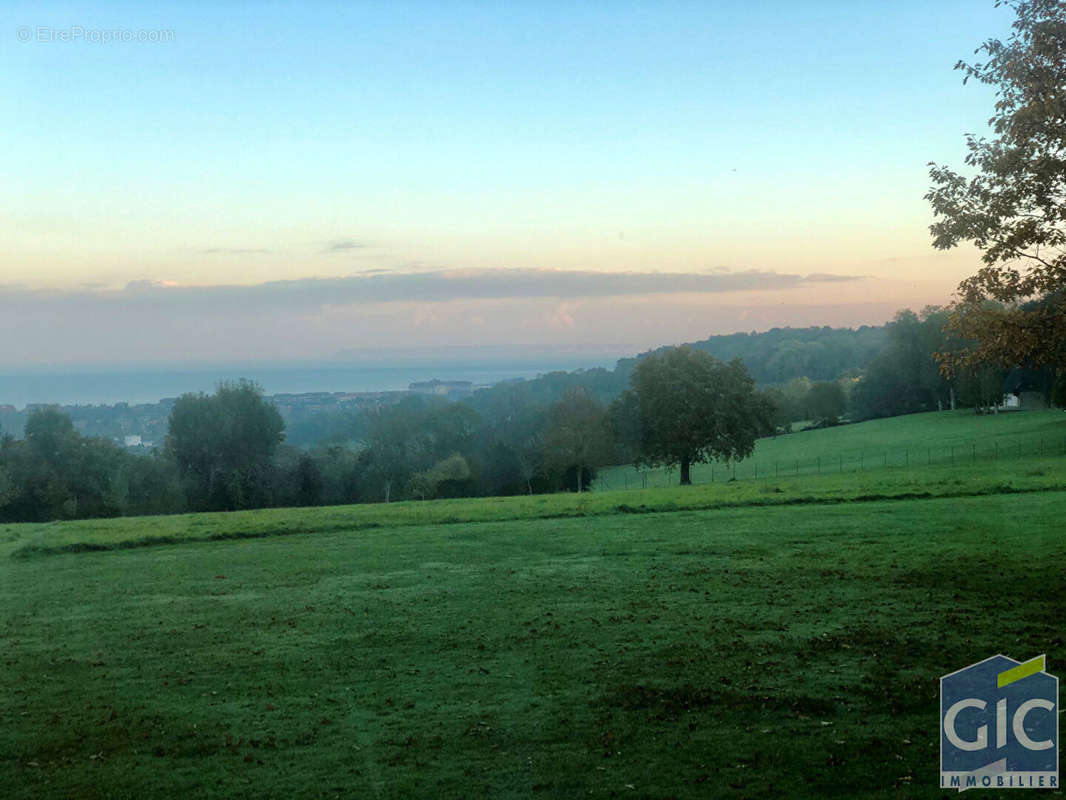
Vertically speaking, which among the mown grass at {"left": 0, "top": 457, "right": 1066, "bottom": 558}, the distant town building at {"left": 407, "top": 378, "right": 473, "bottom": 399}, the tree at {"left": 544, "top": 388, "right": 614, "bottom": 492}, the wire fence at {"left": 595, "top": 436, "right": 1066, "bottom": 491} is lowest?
the wire fence at {"left": 595, "top": 436, "right": 1066, "bottom": 491}

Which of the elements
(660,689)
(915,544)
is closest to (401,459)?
(915,544)

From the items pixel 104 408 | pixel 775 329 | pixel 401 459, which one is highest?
pixel 775 329

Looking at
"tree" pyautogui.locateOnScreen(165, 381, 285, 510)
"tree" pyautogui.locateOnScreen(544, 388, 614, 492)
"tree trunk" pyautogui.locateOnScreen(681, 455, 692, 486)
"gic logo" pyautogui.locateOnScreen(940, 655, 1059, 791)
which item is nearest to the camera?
"gic logo" pyautogui.locateOnScreen(940, 655, 1059, 791)

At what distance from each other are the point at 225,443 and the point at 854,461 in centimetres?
3952

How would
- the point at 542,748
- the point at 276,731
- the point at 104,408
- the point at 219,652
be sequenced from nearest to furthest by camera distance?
the point at 542,748, the point at 276,731, the point at 219,652, the point at 104,408

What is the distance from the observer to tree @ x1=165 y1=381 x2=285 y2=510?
56594 millimetres

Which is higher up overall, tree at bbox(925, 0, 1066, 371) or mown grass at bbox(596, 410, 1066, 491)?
tree at bbox(925, 0, 1066, 371)

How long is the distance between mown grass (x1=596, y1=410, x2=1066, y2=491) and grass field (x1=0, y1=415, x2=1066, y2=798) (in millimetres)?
30906

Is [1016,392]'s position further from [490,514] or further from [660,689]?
[660,689]

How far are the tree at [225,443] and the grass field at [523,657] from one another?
3433cm

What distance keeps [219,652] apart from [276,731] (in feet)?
11.8

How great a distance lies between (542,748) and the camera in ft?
26.2

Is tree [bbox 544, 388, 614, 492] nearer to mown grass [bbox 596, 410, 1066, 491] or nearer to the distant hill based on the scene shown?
mown grass [bbox 596, 410, 1066, 491]

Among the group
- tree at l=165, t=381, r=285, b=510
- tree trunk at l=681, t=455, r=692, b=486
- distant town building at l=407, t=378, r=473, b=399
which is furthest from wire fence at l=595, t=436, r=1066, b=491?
distant town building at l=407, t=378, r=473, b=399
